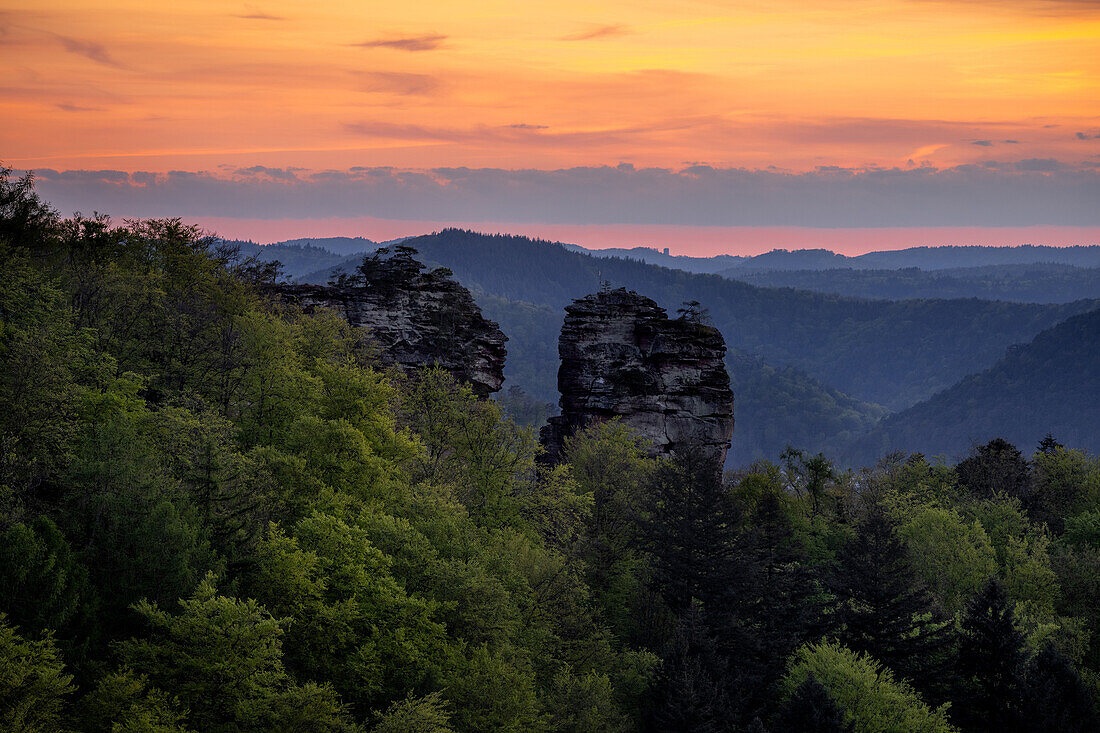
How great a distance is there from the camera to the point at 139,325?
47.7 meters

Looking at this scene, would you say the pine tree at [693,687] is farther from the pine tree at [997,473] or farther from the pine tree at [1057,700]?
the pine tree at [997,473]

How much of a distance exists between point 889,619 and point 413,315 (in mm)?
46995

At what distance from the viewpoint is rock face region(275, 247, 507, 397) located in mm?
75438

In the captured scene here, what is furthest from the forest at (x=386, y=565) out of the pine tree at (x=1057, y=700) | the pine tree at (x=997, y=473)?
the pine tree at (x=997, y=473)

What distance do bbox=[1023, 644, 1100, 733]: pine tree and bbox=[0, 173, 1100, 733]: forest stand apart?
12 centimetres

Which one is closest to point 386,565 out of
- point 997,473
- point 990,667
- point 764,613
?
point 764,613

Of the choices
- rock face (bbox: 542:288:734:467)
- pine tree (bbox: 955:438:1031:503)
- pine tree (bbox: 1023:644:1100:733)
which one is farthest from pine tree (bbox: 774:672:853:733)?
pine tree (bbox: 955:438:1031:503)

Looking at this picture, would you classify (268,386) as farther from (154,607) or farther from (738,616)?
(738,616)

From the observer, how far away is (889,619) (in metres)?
44.4

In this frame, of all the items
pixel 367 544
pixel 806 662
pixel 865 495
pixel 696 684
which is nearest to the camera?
pixel 367 544

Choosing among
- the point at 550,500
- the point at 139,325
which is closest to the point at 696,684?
the point at 550,500

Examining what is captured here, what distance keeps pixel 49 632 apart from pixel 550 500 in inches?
1087

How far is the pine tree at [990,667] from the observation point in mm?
41406

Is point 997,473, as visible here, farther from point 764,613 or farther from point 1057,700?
point 764,613
